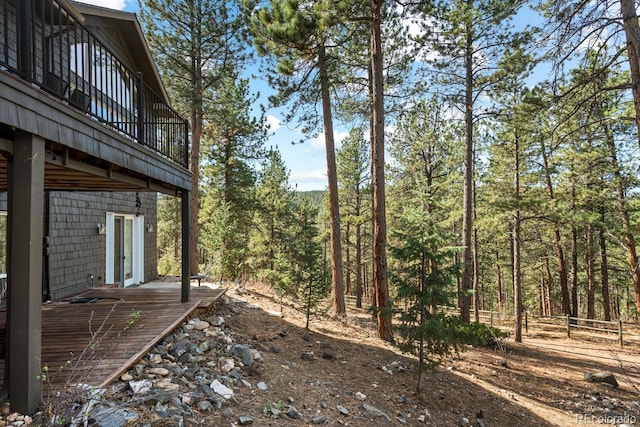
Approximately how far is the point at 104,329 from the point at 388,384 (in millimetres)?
4463

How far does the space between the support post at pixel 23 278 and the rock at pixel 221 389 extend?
5.32ft

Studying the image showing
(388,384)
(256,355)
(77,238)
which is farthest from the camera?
(77,238)

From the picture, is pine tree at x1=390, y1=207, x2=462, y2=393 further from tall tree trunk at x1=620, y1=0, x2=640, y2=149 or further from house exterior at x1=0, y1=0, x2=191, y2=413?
house exterior at x1=0, y1=0, x2=191, y2=413

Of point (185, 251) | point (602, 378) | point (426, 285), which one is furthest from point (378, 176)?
point (602, 378)

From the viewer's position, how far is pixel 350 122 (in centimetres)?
1130

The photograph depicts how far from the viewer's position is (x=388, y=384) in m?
6.01

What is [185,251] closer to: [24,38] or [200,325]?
[200,325]

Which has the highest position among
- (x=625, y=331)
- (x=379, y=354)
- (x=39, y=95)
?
(x=39, y=95)

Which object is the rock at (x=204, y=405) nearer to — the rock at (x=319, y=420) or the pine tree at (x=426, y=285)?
the rock at (x=319, y=420)

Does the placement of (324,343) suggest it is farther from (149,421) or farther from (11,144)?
(11,144)

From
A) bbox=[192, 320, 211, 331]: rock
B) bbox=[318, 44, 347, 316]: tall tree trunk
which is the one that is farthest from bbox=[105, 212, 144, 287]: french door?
bbox=[318, 44, 347, 316]: tall tree trunk

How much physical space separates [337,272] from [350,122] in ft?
15.6

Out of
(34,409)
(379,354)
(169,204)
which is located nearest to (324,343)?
(379,354)

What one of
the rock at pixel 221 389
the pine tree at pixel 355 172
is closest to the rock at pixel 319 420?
the rock at pixel 221 389
